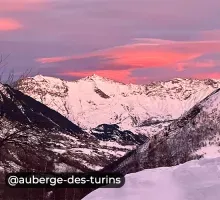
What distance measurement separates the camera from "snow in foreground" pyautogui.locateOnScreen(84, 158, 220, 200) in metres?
8.39

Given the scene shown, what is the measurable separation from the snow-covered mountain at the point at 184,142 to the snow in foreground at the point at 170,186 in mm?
139996

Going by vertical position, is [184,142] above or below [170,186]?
below

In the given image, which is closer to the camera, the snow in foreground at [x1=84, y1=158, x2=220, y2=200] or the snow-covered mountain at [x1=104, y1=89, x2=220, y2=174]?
the snow in foreground at [x1=84, y1=158, x2=220, y2=200]

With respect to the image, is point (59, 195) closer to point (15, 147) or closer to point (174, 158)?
point (174, 158)

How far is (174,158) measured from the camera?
159625mm

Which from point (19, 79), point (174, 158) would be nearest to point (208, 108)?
point (174, 158)

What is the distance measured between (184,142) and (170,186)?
158 m

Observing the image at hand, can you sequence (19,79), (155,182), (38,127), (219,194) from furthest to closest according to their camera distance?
1. (19,79)
2. (38,127)
3. (155,182)
4. (219,194)

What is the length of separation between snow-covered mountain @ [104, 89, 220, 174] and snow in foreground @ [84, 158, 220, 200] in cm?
14000

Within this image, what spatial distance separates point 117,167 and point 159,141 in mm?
20011

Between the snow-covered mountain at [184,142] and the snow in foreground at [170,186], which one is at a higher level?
the snow in foreground at [170,186]

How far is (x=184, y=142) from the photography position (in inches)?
6476

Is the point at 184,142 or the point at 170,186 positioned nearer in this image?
the point at 170,186

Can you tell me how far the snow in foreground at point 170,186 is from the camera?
8.39m
